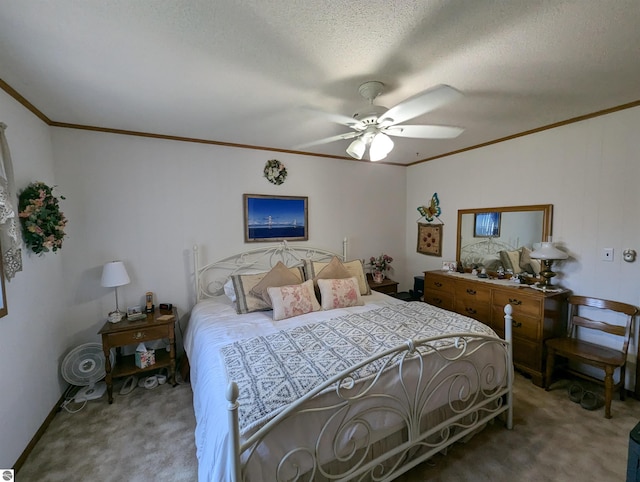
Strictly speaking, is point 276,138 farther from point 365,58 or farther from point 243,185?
point 365,58

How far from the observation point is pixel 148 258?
3020 mm

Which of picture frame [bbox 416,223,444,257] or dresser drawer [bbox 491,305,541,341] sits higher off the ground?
picture frame [bbox 416,223,444,257]

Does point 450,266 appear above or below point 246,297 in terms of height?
above

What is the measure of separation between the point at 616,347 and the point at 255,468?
3.29 metres

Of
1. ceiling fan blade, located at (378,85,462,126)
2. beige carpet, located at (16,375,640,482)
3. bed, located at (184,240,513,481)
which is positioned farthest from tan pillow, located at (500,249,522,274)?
ceiling fan blade, located at (378,85,462,126)

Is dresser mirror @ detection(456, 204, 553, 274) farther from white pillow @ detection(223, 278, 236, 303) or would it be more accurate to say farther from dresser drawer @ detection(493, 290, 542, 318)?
white pillow @ detection(223, 278, 236, 303)

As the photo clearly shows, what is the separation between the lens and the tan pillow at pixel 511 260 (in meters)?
3.23

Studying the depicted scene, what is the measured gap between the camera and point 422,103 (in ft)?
5.33

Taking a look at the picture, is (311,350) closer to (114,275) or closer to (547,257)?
(114,275)

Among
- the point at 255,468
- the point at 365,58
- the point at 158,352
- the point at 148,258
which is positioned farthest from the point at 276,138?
the point at 255,468

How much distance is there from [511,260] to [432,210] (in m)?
1.32

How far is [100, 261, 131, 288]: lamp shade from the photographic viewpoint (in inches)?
103

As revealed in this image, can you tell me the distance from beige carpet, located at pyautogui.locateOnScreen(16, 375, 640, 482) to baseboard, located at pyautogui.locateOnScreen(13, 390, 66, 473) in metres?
0.03

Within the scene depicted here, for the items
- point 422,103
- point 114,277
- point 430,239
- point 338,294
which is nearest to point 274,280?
point 338,294
